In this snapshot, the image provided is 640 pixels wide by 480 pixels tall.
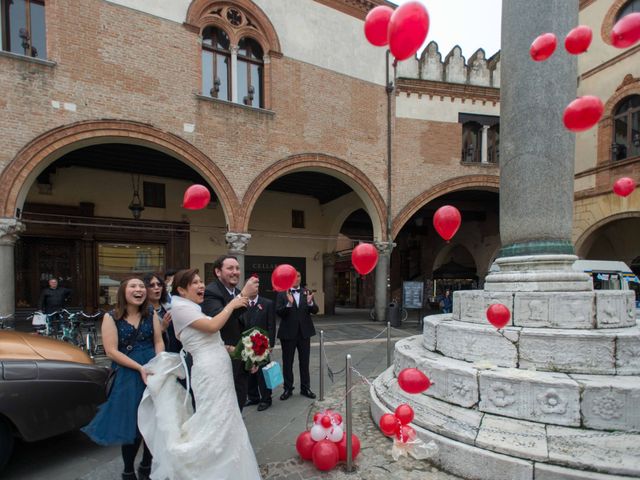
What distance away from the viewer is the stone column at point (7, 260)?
811cm

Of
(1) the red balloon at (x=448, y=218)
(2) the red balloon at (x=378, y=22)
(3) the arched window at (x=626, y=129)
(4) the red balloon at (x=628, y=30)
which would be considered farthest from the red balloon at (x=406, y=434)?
(3) the arched window at (x=626, y=129)

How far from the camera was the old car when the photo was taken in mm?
2941

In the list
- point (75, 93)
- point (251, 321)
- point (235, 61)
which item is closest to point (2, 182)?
point (75, 93)

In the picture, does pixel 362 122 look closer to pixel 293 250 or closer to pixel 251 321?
pixel 293 250

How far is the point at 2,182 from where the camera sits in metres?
8.02

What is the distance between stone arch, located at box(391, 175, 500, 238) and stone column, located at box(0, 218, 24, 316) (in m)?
10.9

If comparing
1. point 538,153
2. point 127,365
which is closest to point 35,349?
point 127,365

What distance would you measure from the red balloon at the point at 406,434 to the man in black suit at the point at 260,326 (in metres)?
1.79

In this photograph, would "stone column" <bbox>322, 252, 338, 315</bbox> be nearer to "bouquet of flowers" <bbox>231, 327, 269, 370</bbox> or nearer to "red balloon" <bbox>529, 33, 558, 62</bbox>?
"red balloon" <bbox>529, 33, 558, 62</bbox>

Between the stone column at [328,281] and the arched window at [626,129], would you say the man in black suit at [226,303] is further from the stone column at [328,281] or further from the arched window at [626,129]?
the arched window at [626,129]

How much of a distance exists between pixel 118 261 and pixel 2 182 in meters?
4.98

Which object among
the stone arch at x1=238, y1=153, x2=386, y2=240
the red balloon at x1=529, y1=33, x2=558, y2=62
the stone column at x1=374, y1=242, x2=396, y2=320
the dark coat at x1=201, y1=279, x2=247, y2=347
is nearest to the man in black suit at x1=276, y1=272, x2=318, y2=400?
the dark coat at x1=201, y1=279, x2=247, y2=347

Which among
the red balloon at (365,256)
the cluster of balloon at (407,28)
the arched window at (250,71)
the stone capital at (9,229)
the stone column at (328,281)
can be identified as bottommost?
the stone column at (328,281)

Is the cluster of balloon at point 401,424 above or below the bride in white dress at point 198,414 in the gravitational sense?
below
